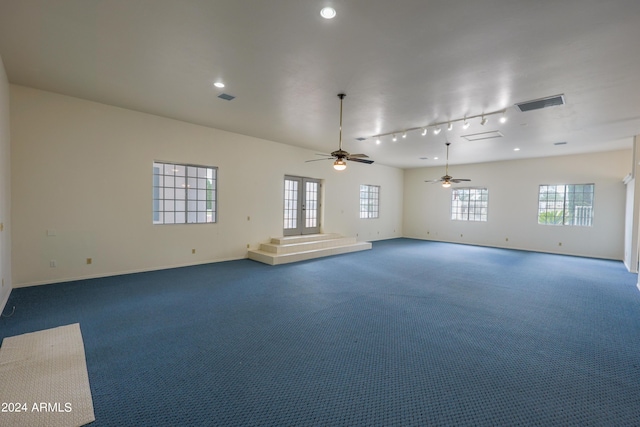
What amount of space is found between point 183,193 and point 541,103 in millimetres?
7252

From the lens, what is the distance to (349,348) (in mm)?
2957

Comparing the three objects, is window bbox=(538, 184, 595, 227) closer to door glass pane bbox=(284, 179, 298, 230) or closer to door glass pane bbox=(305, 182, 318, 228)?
door glass pane bbox=(305, 182, 318, 228)

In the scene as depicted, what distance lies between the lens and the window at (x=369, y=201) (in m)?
11.4

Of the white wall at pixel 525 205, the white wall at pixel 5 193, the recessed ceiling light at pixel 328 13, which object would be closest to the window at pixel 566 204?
the white wall at pixel 525 205

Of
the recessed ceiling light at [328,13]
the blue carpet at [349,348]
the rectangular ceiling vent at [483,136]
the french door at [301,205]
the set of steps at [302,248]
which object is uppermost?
the rectangular ceiling vent at [483,136]

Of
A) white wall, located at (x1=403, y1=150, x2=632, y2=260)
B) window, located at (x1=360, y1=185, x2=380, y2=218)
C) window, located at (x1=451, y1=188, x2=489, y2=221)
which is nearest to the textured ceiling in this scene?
white wall, located at (x1=403, y1=150, x2=632, y2=260)

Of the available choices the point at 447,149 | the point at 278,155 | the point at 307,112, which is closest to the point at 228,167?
the point at 278,155

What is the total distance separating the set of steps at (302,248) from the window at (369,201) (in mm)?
2330

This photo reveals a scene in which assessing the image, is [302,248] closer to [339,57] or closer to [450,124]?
[450,124]

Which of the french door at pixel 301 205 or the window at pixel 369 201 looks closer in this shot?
the french door at pixel 301 205

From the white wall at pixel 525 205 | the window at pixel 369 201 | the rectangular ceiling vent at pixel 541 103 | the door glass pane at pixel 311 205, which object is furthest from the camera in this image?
the window at pixel 369 201

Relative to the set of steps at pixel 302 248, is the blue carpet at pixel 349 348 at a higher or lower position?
lower

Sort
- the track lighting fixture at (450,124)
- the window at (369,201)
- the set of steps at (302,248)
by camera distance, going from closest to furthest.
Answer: the track lighting fixture at (450,124) < the set of steps at (302,248) < the window at (369,201)

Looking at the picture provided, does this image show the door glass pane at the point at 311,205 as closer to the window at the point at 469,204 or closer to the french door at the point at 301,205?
the french door at the point at 301,205
